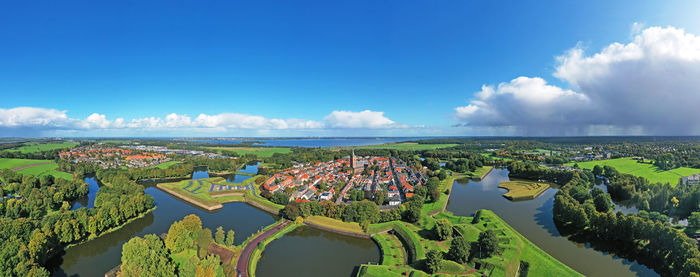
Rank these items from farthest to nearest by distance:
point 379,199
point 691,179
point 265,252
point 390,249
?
point 691,179 → point 379,199 → point 265,252 → point 390,249

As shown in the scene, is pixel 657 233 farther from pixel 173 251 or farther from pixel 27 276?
pixel 27 276

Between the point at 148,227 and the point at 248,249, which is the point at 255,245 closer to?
the point at 248,249

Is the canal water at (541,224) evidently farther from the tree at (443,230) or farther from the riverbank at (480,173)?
the tree at (443,230)

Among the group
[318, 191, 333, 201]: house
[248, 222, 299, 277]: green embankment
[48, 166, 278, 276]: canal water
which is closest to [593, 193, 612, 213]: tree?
[318, 191, 333, 201]: house

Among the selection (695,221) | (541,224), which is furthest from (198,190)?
(695,221)

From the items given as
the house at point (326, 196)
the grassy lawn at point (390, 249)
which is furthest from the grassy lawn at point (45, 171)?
the grassy lawn at point (390, 249)

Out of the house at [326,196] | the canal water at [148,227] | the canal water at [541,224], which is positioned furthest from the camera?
the house at [326,196]
